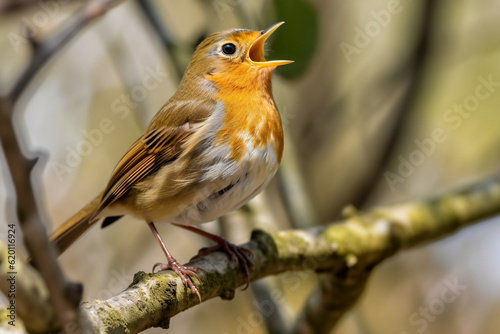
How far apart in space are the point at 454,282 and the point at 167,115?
8.77 ft

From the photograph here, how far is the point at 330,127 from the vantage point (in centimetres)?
448

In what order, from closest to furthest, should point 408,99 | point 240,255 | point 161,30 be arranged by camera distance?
point 240,255
point 161,30
point 408,99

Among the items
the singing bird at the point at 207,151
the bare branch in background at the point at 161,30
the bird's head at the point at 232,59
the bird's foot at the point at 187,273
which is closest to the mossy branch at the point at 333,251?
the bird's foot at the point at 187,273

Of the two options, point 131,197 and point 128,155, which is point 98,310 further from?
point 128,155

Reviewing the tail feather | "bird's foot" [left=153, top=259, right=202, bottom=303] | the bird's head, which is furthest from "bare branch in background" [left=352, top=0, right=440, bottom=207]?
"bird's foot" [left=153, top=259, right=202, bottom=303]

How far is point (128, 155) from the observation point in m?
2.91

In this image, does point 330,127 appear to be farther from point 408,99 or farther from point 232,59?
point 232,59

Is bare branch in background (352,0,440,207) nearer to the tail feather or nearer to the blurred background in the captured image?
the blurred background

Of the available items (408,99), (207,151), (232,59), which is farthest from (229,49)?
(408,99)

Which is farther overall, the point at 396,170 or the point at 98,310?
the point at 396,170

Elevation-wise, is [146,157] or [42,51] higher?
[42,51]

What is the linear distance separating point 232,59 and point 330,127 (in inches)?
68.7

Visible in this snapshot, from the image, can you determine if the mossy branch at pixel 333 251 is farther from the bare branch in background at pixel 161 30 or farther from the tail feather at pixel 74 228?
the bare branch in background at pixel 161 30

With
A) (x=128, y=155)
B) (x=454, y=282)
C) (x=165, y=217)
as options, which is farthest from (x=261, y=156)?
(x=454, y=282)
